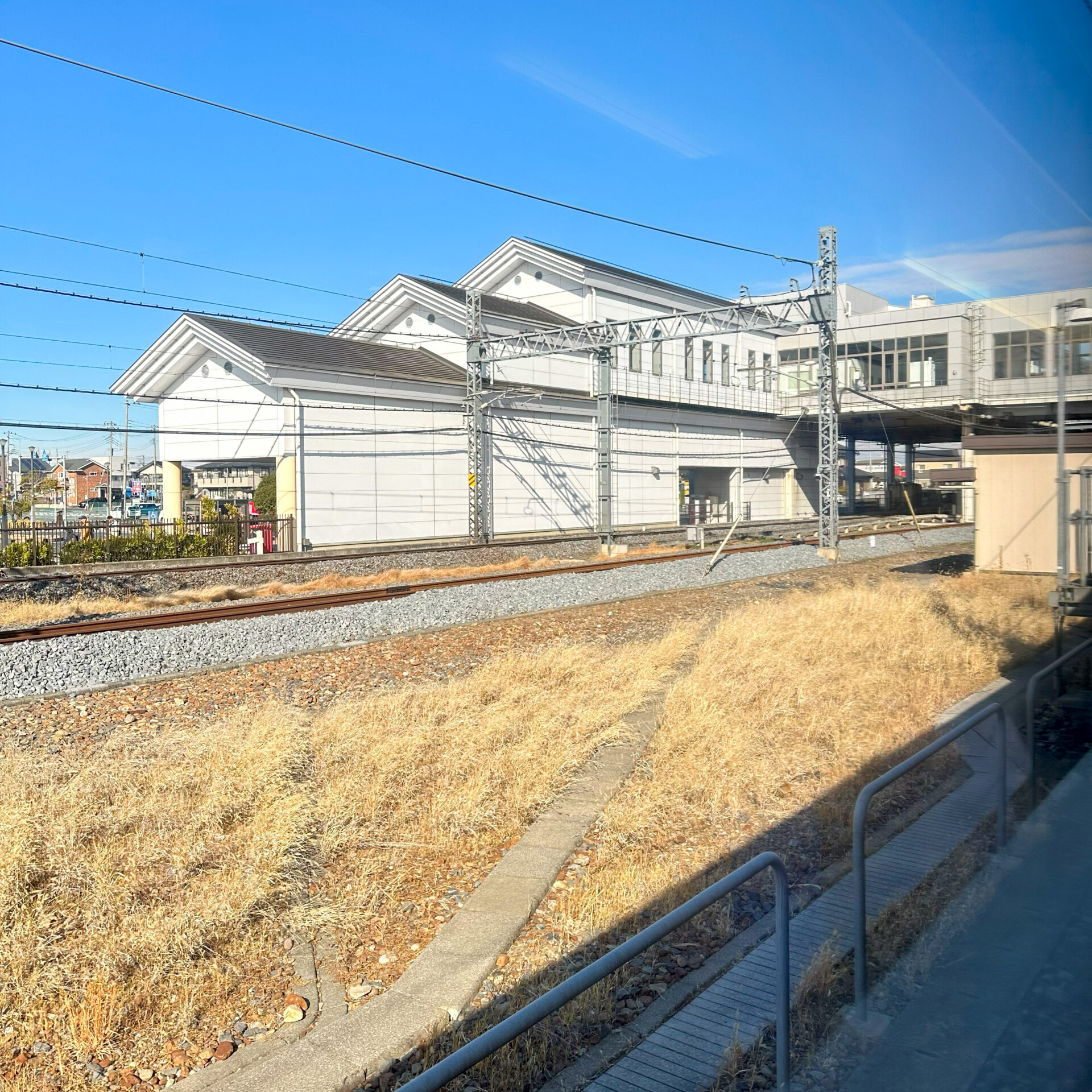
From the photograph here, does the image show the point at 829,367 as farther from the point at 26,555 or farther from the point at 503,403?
the point at 26,555

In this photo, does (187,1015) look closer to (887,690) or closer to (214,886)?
(214,886)

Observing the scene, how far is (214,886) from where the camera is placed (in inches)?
201

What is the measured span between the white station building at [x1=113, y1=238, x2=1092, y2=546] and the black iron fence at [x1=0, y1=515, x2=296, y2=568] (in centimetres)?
120

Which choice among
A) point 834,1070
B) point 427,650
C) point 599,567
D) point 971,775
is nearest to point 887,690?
point 971,775

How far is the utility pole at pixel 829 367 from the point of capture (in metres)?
23.5

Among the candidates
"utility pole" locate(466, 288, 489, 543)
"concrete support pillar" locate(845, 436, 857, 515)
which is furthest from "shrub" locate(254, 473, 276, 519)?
"concrete support pillar" locate(845, 436, 857, 515)

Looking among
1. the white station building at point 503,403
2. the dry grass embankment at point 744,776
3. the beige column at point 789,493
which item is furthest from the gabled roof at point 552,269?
the dry grass embankment at point 744,776

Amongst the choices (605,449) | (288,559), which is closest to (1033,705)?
(288,559)

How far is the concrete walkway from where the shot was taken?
2.71m

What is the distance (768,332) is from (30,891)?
44.9 m

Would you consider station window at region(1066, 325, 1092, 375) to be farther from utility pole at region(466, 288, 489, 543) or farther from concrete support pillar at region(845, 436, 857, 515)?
concrete support pillar at region(845, 436, 857, 515)

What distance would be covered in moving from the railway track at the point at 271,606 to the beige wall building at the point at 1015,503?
791cm

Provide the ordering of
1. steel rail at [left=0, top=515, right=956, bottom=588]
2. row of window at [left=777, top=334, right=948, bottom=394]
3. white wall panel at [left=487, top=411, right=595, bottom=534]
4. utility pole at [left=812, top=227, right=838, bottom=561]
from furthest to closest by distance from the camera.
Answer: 1. white wall panel at [left=487, top=411, right=595, bottom=534]
2. utility pole at [left=812, top=227, right=838, bottom=561]
3. steel rail at [left=0, top=515, right=956, bottom=588]
4. row of window at [left=777, top=334, right=948, bottom=394]

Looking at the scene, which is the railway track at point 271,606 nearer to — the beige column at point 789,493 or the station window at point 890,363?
the station window at point 890,363
